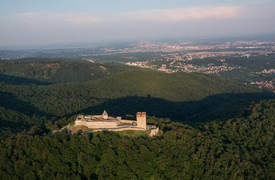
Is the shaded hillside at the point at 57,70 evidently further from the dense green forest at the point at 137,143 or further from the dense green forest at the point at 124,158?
the dense green forest at the point at 124,158

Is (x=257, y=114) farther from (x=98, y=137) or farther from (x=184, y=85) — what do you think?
(x=184, y=85)

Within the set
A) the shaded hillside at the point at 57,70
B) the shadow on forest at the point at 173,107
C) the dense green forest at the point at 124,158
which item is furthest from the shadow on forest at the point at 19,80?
the dense green forest at the point at 124,158

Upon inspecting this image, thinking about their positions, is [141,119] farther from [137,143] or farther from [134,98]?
[134,98]

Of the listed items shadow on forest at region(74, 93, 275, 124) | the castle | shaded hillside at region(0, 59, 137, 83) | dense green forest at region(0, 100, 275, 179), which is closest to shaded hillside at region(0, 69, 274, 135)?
shadow on forest at region(74, 93, 275, 124)

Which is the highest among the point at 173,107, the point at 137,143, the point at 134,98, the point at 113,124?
the point at 113,124

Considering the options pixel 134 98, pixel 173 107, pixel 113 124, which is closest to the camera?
pixel 113 124

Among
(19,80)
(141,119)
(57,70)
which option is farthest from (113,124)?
(57,70)
